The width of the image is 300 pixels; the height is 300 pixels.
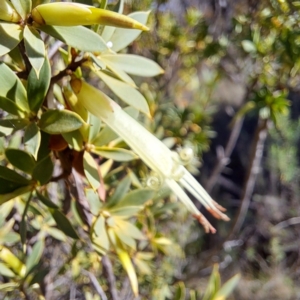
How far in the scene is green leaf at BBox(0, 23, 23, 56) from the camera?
0.34 m

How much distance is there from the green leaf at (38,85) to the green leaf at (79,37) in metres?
0.05

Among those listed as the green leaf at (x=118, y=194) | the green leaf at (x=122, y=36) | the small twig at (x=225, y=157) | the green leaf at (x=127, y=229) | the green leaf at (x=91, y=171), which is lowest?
the small twig at (x=225, y=157)

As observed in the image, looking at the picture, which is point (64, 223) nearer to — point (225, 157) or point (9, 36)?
point (9, 36)

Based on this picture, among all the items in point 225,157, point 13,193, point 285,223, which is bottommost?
point 285,223

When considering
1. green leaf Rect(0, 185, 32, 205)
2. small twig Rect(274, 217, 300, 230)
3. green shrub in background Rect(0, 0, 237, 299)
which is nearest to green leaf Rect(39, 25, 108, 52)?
green shrub in background Rect(0, 0, 237, 299)

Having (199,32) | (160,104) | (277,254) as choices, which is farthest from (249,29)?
(277,254)

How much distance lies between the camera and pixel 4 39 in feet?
1.11

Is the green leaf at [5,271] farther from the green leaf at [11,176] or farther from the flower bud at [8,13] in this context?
→ the flower bud at [8,13]

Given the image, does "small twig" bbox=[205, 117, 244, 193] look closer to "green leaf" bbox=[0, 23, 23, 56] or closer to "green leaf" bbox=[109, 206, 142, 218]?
"green leaf" bbox=[109, 206, 142, 218]

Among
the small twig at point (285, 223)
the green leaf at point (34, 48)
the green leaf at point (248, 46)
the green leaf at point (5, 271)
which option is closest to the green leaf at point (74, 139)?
the green leaf at point (34, 48)

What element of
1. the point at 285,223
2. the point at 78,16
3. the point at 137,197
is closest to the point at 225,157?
the point at 137,197

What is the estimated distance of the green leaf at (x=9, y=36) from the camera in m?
0.34

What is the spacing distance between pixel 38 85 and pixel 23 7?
0.08m

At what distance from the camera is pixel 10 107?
0.41m
